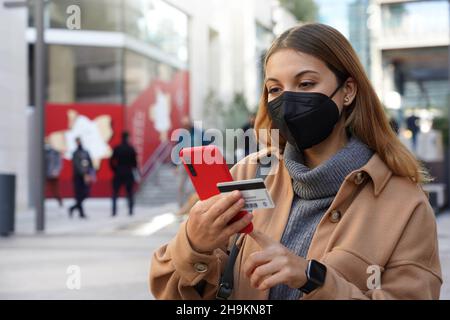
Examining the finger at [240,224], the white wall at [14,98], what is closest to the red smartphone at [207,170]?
the finger at [240,224]

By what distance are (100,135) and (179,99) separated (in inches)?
144

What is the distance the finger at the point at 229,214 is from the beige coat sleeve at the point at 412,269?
9.0 inches

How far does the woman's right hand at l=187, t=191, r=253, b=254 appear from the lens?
125 centimetres

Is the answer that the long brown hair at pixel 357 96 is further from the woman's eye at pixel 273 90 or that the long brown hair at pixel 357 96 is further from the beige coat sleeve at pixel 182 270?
the beige coat sleeve at pixel 182 270

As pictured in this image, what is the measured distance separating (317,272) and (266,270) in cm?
11

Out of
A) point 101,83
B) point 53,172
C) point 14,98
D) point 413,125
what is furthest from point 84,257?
point 101,83

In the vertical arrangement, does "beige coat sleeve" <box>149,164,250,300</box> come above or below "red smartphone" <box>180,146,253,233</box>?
below

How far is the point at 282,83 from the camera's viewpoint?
4.96 ft

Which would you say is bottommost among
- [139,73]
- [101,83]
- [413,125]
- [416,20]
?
[413,125]

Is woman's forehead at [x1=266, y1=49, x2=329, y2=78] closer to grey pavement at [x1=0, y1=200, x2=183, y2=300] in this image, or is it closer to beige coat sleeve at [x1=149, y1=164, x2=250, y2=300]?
beige coat sleeve at [x1=149, y1=164, x2=250, y2=300]

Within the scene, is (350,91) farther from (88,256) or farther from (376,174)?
(88,256)

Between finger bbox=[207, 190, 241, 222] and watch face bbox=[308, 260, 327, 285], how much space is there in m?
0.21

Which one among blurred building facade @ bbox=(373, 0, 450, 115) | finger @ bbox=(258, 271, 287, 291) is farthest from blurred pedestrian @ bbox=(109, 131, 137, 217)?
finger @ bbox=(258, 271, 287, 291)

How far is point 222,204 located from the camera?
49.4 inches
